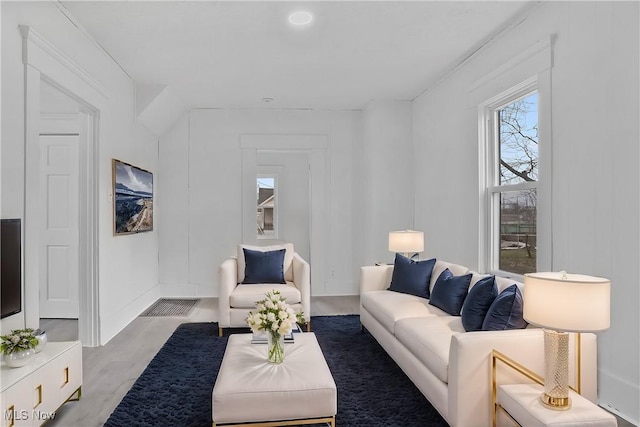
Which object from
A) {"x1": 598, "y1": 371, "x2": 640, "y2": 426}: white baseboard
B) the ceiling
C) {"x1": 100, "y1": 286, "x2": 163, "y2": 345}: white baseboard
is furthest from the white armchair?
{"x1": 598, "y1": 371, "x2": 640, "y2": 426}: white baseboard

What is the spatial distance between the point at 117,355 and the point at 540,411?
10.5 feet

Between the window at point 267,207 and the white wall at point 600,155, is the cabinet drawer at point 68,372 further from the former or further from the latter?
the window at point 267,207

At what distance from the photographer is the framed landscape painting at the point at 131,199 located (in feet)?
13.6

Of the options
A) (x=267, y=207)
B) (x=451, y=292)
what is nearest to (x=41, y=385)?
(x=451, y=292)

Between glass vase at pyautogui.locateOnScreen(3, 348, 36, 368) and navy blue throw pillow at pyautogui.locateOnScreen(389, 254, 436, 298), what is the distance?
2902mm

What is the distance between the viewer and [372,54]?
3.90 m

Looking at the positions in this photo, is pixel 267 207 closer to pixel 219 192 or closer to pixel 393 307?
pixel 219 192

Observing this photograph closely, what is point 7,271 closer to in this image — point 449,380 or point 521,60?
point 449,380

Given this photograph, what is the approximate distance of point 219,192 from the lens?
19.4ft

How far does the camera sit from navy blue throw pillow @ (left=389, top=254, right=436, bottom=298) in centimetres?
374

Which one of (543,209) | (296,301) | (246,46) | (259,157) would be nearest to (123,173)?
(246,46)

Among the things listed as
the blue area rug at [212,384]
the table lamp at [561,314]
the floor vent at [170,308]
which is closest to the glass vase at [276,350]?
the blue area rug at [212,384]

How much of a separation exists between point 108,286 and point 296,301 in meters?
1.84

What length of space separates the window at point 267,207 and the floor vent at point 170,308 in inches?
96.0
